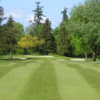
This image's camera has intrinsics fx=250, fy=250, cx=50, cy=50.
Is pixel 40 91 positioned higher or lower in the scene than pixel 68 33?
lower

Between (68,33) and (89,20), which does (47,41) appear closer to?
(68,33)

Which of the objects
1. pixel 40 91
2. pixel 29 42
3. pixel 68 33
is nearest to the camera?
pixel 40 91

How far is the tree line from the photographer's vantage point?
38.4m

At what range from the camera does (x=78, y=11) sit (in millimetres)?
41625

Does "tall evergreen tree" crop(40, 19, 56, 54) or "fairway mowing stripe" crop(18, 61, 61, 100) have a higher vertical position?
"tall evergreen tree" crop(40, 19, 56, 54)

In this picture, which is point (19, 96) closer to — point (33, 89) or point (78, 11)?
point (33, 89)

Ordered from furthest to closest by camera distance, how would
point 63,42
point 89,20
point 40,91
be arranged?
point 63,42 < point 89,20 < point 40,91

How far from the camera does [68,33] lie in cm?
6309

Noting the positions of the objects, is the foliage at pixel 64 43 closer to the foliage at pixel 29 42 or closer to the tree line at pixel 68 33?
the tree line at pixel 68 33

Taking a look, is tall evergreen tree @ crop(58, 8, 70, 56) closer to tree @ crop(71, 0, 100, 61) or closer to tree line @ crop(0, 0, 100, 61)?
tree line @ crop(0, 0, 100, 61)

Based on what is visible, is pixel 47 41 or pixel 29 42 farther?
pixel 47 41

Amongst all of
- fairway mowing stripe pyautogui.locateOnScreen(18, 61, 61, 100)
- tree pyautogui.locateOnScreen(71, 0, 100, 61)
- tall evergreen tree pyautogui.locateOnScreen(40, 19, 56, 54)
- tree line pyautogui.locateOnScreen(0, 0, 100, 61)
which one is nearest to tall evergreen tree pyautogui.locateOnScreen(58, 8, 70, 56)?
tree line pyautogui.locateOnScreen(0, 0, 100, 61)

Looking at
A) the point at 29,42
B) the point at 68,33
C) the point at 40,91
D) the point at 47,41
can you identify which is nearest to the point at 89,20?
the point at 68,33

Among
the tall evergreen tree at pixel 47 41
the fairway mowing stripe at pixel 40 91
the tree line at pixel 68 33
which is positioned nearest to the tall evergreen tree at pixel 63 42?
the tree line at pixel 68 33
